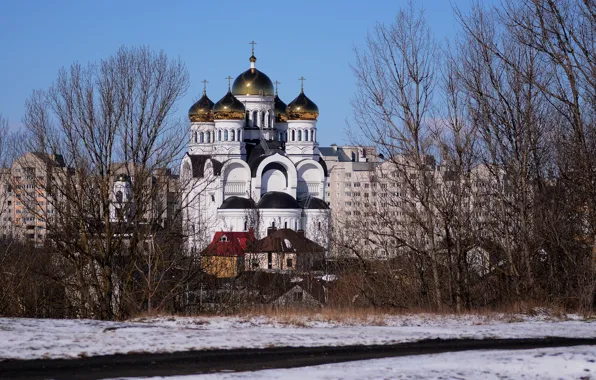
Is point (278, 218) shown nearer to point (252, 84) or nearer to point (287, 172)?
point (287, 172)

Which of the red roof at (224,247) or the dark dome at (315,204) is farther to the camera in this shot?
the dark dome at (315,204)

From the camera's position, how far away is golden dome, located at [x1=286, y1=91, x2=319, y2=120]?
274 feet

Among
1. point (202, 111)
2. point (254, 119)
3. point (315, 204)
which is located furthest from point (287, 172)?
point (202, 111)

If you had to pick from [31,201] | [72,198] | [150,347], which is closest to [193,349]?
[150,347]

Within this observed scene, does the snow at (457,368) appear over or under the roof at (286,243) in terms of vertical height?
under

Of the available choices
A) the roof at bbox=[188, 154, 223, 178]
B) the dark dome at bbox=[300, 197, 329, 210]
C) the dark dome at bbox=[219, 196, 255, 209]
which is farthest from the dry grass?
the dark dome at bbox=[300, 197, 329, 210]

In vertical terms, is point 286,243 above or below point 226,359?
above

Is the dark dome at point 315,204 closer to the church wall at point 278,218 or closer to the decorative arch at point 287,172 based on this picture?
the church wall at point 278,218

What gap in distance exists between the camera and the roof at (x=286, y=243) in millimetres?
Answer: 53072

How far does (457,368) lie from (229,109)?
74.0 m

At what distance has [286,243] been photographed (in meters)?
61.2

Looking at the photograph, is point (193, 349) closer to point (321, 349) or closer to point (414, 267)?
point (321, 349)

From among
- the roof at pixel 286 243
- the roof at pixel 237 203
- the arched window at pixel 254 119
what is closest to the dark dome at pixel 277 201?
the roof at pixel 237 203

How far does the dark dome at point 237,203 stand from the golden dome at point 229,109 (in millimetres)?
8515
